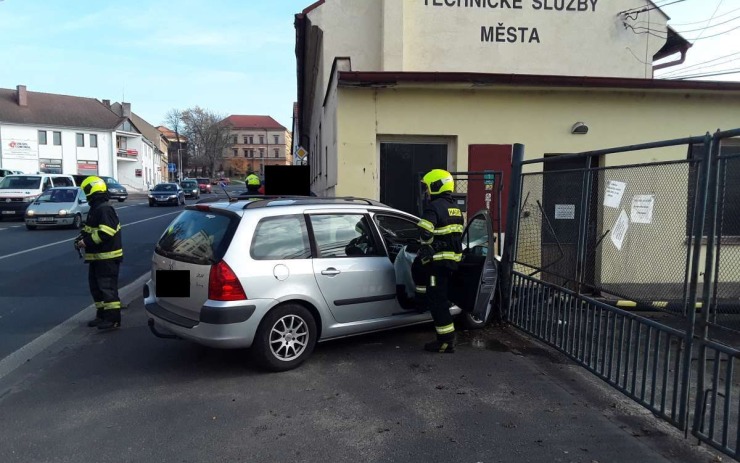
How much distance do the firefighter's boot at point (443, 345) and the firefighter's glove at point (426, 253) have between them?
0.82 meters

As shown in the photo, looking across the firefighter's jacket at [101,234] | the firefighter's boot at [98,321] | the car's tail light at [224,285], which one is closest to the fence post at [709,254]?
the car's tail light at [224,285]

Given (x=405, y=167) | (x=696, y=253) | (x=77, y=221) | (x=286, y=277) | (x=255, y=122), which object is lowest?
(x=77, y=221)

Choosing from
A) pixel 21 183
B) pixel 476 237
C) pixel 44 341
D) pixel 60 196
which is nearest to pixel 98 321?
pixel 44 341

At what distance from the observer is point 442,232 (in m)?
5.28

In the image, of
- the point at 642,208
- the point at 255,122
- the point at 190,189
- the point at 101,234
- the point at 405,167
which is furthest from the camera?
the point at 255,122

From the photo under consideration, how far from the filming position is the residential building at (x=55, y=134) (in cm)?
5700

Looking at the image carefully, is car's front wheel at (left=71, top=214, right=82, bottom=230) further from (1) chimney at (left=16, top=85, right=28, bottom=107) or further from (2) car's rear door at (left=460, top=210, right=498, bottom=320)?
(1) chimney at (left=16, top=85, right=28, bottom=107)

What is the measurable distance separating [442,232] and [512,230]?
1.57m

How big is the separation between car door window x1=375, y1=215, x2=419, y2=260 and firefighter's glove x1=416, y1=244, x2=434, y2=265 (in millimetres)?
500

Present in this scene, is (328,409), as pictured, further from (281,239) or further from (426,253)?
(426,253)

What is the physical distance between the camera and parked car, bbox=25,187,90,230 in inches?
669

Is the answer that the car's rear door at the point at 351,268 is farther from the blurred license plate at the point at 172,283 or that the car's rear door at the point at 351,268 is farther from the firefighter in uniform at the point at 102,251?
the firefighter in uniform at the point at 102,251

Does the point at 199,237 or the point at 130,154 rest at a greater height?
the point at 130,154

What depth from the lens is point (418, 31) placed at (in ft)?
43.1
